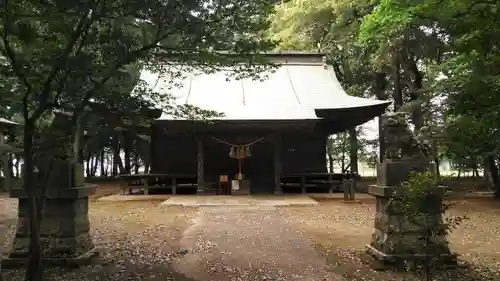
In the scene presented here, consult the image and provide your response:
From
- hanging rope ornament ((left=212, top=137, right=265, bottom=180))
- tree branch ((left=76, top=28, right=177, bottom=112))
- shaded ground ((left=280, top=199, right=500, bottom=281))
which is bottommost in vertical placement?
shaded ground ((left=280, top=199, right=500, bottom=281))

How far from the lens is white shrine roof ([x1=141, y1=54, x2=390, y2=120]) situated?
638 inches

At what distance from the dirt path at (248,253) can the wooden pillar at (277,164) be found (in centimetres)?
594

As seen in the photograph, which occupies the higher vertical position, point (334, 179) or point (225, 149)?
point (225, 149)

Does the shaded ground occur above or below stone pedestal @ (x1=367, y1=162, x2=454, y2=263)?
below

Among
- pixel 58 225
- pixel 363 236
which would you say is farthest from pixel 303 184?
pixel 58 225

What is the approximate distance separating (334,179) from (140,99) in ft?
45.5

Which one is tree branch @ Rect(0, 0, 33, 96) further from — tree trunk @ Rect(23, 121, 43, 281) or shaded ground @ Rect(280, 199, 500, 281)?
shaded ground @ Rect(280, 199, 500, 281)

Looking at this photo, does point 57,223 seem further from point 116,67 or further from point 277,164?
point 277,164

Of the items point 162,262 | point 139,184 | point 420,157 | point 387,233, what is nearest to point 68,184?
point 162,262

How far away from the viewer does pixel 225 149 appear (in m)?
18.1

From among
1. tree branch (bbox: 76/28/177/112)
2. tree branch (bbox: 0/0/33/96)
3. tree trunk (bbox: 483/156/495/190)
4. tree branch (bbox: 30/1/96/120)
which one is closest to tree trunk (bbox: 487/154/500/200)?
tree trunk (bbox: 483/156/495/190)

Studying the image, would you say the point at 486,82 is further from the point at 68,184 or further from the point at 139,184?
the point at 139,184

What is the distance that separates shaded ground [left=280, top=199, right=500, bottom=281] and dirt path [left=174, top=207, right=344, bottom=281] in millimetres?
355

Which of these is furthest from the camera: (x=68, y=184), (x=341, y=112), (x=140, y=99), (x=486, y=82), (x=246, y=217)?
(x=341, y=112)
